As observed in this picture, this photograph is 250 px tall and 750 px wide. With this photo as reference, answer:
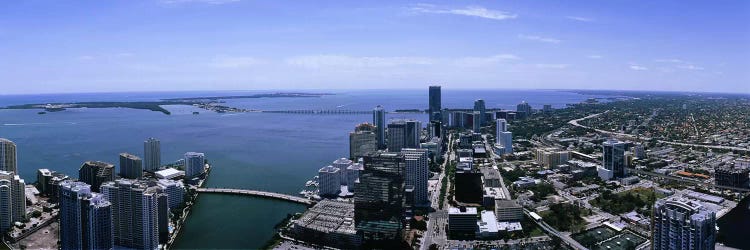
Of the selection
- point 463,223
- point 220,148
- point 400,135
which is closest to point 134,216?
point 463,223

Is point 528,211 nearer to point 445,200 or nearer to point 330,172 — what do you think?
point 445,200

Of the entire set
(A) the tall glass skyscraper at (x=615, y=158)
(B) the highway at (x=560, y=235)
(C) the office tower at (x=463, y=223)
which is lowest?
(B) the highway at (x=560, y=235)

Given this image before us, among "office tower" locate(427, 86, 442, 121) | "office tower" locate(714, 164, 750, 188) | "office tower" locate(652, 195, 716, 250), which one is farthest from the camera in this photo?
"office tower" locate(427, 86, 442, 121)

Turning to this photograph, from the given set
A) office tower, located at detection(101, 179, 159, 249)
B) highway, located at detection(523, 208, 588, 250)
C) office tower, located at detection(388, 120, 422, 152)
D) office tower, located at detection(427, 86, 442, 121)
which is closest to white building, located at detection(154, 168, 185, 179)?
office tower, located at detection(101, 179, 159, 249)

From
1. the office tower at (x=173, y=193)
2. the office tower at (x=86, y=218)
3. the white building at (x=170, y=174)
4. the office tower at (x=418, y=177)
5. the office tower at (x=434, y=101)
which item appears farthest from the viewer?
the office tower at (x=434, y=101)

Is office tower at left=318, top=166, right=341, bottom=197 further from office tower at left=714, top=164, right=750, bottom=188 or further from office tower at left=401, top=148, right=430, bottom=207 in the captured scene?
office tower at left=714, top=164, right=750, bottom=188

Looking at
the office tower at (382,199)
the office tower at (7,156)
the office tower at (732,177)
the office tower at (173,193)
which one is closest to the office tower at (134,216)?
the office tower at (173,193)

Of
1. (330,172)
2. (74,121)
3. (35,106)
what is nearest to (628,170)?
(330,172)

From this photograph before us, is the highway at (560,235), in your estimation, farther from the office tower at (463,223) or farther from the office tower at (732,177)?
the office tower at (732,177)
